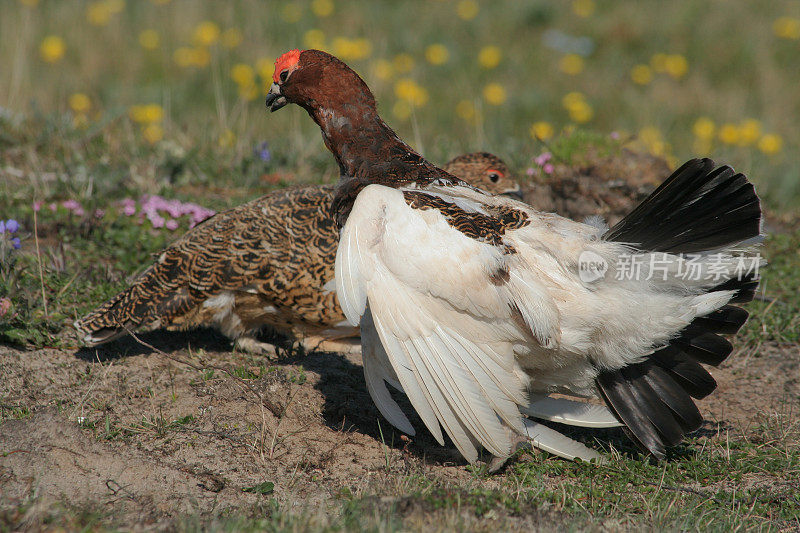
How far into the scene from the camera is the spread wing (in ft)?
9.59

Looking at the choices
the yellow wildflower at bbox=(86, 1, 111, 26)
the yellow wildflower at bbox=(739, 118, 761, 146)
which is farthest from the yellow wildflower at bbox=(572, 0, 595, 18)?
the yellow wildflower at bbox=(86, 1, 111, 26)

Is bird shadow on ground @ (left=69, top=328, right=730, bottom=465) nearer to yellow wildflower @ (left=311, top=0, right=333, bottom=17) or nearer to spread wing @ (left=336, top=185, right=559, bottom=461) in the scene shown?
spread wing @ (left=336, top=185, right=559, bottom=461)

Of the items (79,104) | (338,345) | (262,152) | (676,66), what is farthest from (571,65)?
(338,345)

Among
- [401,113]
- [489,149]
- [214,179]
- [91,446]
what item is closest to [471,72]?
[401,113]

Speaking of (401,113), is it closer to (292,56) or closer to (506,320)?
(292,56)

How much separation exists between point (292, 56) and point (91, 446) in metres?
1.99

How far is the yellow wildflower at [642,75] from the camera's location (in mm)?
9008

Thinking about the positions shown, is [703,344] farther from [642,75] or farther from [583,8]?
[583,8]

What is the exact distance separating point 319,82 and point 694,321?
6.62 ft

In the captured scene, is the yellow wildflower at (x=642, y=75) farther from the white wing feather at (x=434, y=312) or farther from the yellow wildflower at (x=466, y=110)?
the white wing feather at (x=434, y=312)

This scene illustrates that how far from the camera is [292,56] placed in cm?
374

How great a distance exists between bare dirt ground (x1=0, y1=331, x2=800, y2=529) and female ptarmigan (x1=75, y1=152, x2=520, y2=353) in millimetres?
172

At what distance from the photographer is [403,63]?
8.53 meters

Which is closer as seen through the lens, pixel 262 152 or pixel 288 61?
pixel 288 61
